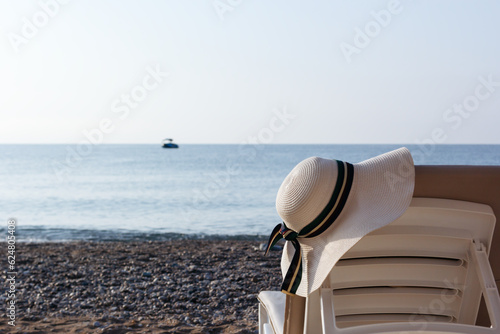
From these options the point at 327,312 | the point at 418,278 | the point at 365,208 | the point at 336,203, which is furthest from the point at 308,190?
the point at 418,278

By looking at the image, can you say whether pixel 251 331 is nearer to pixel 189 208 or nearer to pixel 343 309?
pixel 343 309

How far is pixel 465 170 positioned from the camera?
2.05 metres

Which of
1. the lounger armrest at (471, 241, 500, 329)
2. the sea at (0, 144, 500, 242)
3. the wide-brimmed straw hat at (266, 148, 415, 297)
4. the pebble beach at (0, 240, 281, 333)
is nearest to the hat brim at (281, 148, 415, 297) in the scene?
the wide-brimmed straw hat at (266, 148, 415, 297)

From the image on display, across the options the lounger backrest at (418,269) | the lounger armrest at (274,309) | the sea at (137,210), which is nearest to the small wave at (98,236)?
the sea at (137,210)

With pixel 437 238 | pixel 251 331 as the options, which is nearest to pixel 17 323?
pixel 251 331

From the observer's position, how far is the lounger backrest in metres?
2.10

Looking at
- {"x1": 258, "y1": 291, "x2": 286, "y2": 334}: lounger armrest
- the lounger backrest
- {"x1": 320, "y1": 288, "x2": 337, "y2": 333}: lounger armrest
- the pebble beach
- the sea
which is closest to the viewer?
{"x1": 320, "y1": 288, "x2": 337, "y2": 333}: lounger armrest

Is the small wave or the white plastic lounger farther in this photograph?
the small wave

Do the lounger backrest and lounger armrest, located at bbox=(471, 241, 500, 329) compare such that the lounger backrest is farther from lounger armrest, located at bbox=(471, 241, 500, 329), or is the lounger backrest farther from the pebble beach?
the pebble beach

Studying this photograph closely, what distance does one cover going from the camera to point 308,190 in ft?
7.00

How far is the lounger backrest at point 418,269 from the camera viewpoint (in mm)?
2102

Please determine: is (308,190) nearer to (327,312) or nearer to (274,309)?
(327,312)

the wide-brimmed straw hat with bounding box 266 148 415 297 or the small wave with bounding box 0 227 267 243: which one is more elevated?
the small wave with bounding box 0 227 267 243

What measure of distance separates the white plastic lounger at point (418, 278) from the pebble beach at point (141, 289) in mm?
2472
